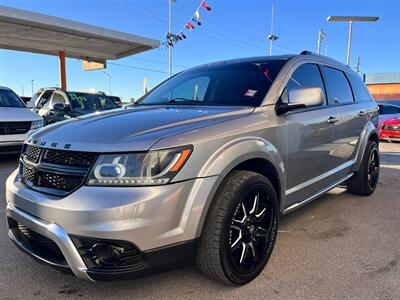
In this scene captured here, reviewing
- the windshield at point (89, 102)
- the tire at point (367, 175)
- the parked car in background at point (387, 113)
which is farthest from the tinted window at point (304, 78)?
the parked car in background at point (387, 113)

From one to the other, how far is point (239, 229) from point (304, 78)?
68.8 inches

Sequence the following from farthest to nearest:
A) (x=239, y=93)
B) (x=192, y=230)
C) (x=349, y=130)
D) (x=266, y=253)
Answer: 1. (x=349, y=130)
2. (x=239, y=93)
3. (x=266, y=253)
4. (x=192, y=230)

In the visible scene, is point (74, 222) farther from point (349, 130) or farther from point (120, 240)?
point (349, 130)

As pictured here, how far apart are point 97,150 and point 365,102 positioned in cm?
394

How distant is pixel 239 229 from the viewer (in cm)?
247

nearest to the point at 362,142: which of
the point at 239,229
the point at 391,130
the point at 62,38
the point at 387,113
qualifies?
the point at 239,229

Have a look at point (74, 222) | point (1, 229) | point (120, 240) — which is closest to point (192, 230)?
point (120, 240)

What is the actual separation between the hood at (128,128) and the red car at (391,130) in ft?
36.3

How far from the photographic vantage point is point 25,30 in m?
12.8

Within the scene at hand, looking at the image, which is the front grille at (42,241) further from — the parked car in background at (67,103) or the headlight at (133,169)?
the parked car in background at (67,103)

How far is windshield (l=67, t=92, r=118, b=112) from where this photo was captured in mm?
9750

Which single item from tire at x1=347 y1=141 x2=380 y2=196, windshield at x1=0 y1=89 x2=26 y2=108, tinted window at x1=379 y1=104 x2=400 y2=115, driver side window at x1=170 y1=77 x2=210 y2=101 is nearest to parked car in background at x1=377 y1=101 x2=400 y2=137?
tinted window at x1=379 y1=104 x2=400 y2=115

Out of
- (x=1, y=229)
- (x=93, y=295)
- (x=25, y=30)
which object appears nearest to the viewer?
(x=93, y=295)

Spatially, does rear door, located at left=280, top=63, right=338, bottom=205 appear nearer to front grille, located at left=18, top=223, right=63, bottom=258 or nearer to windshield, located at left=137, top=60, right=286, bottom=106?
windshield, located at left=137, top=60, right=286, bottom=106
